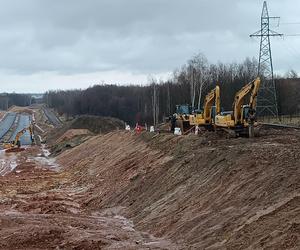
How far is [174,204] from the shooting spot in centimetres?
1722

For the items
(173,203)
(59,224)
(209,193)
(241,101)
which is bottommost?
(59,224)

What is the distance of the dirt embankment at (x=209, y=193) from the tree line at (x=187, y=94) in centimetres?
4199

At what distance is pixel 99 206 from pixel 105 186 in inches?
152

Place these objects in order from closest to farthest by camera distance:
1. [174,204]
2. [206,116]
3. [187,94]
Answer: [174,204] → [206,116] → [187,94]

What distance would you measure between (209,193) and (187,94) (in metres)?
74.5

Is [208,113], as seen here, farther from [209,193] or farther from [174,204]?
[209,193]

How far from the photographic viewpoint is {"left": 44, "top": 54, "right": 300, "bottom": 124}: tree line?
3238 inches

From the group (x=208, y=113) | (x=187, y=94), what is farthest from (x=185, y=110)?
(x=187, y=94)

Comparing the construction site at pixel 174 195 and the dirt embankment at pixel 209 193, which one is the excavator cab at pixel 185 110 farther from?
the dirt embankment at pixel 209 193

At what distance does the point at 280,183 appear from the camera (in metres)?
14.0

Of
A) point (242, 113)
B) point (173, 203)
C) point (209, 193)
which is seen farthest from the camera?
point (242, 113)

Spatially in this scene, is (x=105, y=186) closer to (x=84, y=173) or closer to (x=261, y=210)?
(x=84, y=173)

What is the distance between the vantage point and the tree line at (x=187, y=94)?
82.2 m

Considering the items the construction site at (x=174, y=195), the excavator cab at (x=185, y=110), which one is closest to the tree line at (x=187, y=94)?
the excavator cab at (x=185, y=110)
